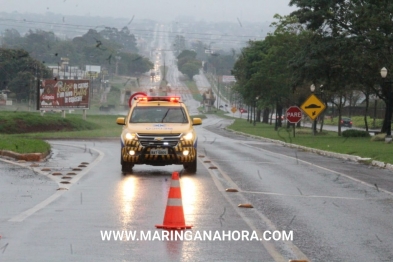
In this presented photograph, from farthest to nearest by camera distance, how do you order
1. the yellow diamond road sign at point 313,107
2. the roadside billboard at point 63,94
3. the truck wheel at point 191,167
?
1. the roadside billboard at point 63,94
2. the yellow diamond road sign at point 313,107
3. the truck wheel at point 191,167

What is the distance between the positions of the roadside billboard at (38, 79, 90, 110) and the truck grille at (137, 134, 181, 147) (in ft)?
165

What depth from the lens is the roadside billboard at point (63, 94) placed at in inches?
2766

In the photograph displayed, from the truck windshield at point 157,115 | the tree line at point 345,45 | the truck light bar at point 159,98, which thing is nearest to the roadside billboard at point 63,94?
→ the tree line at point 345,45

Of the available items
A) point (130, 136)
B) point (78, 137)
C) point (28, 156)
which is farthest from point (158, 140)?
point (78, 137)

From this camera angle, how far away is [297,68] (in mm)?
53375

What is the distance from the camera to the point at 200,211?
44.5 feet

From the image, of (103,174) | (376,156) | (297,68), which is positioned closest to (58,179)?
(103,174)

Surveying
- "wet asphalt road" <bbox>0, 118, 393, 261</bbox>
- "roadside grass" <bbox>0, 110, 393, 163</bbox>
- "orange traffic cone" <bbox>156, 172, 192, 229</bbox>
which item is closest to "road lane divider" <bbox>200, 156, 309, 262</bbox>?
"wet asphalt road" <bbox>0, 118, 393, 261</bbox>

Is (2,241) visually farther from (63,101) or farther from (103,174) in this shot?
(63,101)

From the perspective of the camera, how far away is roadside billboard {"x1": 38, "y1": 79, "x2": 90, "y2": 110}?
2766 inches

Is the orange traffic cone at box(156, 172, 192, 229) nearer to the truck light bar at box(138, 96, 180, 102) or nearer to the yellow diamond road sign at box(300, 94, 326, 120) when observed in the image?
the truck light bar at box(138, 96, 180, 102)

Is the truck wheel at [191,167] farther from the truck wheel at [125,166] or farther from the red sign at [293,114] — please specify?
the red sign at [293,114]

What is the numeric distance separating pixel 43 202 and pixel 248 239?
5.13 meters

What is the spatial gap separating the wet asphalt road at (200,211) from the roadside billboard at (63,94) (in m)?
47.5
